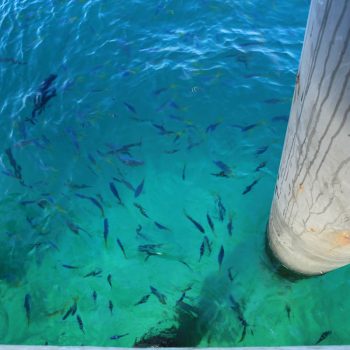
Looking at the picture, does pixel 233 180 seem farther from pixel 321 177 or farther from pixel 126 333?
pixel 321 177

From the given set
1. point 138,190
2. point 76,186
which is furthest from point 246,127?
point 76,186

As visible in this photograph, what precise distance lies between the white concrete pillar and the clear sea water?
1.58 metres

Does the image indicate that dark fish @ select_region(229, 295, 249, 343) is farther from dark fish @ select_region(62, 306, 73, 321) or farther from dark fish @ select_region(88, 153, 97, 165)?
dark fish @ select_region(88, 153, 97, 165)

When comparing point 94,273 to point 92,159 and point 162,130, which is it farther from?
point 162,130

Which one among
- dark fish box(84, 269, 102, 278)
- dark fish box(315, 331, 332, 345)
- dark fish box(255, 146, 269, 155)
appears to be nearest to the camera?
dark fish box(315, 331, 332, 345)

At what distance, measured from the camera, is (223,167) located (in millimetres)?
6352

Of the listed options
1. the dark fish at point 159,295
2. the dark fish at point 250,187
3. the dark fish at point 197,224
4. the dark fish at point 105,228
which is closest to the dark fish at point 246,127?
the dark fish at point 250,187

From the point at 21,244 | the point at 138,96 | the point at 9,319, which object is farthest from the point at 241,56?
the point at 9,319

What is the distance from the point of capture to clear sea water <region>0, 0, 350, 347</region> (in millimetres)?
5062

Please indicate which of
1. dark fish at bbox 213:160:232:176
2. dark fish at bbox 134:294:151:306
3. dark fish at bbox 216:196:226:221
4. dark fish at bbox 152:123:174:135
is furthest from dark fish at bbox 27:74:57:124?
dark fish at bbox 134:294:151:306

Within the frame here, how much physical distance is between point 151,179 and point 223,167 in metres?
1.18

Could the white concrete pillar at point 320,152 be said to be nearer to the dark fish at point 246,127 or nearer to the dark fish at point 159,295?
the dark fish at point 159,295

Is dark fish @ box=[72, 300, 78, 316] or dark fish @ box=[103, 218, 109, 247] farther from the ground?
dark fish @ box=[103, 218, 109, 247]

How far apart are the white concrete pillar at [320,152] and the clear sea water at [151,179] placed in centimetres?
158
